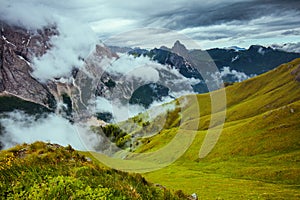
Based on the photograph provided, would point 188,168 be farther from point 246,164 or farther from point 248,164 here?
point 248,164

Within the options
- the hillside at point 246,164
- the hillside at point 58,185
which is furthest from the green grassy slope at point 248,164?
the hillside at point 58,185

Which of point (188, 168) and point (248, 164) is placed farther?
point (188, 168)

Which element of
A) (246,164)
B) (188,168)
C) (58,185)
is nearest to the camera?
(58,185)

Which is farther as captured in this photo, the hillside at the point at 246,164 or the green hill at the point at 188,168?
the hillside at the point at 246,164

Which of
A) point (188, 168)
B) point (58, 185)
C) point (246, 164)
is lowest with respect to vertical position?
point (188, 168)

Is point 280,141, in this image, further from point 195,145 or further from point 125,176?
point 125,176

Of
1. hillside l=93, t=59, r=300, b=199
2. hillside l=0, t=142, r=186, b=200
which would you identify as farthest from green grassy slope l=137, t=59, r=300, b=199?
hillside l=0, t=142, r=186, b=200

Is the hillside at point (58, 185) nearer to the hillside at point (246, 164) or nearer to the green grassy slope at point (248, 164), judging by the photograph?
the green grassy slope at point (248, 164)

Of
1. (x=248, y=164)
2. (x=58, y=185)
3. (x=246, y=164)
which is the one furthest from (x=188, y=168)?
(x=58, y=185)

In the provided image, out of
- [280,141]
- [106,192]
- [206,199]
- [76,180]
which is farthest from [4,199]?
[280,141]

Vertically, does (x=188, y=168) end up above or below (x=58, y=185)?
below

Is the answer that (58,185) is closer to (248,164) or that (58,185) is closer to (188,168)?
(248,164)

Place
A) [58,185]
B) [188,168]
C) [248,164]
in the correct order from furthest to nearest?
1. [188,168]
2. [248,164]
3. [58,185]

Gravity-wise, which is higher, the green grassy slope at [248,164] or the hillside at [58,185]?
the hillside at [58,185]
